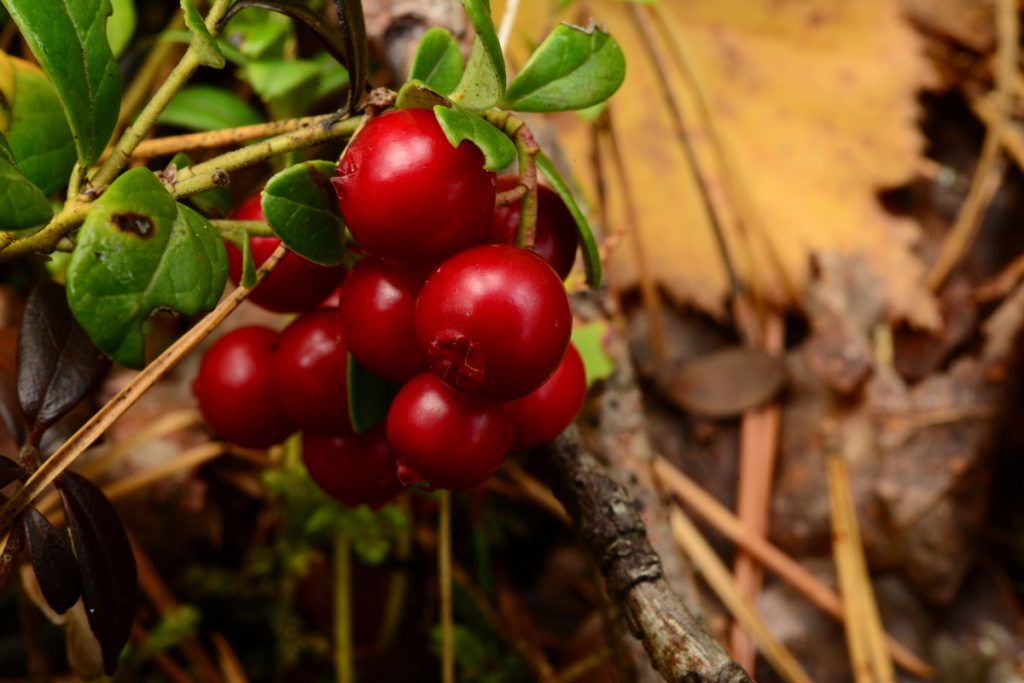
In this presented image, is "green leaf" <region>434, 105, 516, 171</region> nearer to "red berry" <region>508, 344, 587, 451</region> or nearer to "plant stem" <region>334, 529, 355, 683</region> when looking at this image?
"red berry" <region>508, 344, 587, 451</region>

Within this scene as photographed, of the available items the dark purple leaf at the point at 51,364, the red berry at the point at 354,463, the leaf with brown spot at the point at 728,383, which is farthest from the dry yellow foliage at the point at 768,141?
the dark purple leaf at the point at 51,364

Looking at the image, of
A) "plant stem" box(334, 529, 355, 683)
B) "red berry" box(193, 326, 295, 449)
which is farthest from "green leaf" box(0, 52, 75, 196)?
Result: "plant stem" box(334, 529, 355, 683)

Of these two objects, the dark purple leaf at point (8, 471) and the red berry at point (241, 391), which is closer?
the dark purple leaf at point (8, 471)

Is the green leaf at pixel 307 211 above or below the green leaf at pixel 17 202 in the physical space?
below

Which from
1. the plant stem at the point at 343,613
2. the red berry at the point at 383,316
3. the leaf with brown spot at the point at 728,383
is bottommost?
the plant stem at the point at 343,613

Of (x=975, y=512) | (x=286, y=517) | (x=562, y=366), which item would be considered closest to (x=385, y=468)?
(x=562, y=366)

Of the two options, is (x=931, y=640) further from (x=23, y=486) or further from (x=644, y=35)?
(x=23, y=486)

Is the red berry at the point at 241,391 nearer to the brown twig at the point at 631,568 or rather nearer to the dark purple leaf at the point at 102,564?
the dark purple leaf at the point at 102,564
